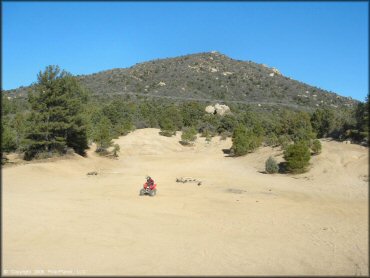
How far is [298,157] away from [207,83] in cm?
6715

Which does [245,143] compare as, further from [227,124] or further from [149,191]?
[149,191]

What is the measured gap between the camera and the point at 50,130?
27.1m

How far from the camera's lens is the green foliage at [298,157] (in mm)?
21453

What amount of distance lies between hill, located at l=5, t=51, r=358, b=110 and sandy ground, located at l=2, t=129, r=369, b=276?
57.1 m

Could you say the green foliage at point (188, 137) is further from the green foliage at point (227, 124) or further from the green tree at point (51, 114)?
the green tree at point (51, 114)

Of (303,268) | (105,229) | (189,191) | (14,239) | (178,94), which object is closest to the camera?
(303,268)

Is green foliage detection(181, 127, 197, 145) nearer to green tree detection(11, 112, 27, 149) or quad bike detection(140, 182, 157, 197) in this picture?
green tree detection(11, 112, 27, 149)

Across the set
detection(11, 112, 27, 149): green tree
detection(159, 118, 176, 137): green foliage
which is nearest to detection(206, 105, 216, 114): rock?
detection(159, 118, 176, 137): green foliage

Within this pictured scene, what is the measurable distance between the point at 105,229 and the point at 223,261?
12.2 feet

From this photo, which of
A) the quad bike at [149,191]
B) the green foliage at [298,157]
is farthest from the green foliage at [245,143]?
the quad bike at [149,191]

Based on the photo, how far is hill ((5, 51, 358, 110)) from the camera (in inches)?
3106

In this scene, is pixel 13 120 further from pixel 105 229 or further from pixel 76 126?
pixel 105 229

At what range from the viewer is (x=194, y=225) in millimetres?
11820

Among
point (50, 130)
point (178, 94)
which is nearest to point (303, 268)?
point (50, 130)
